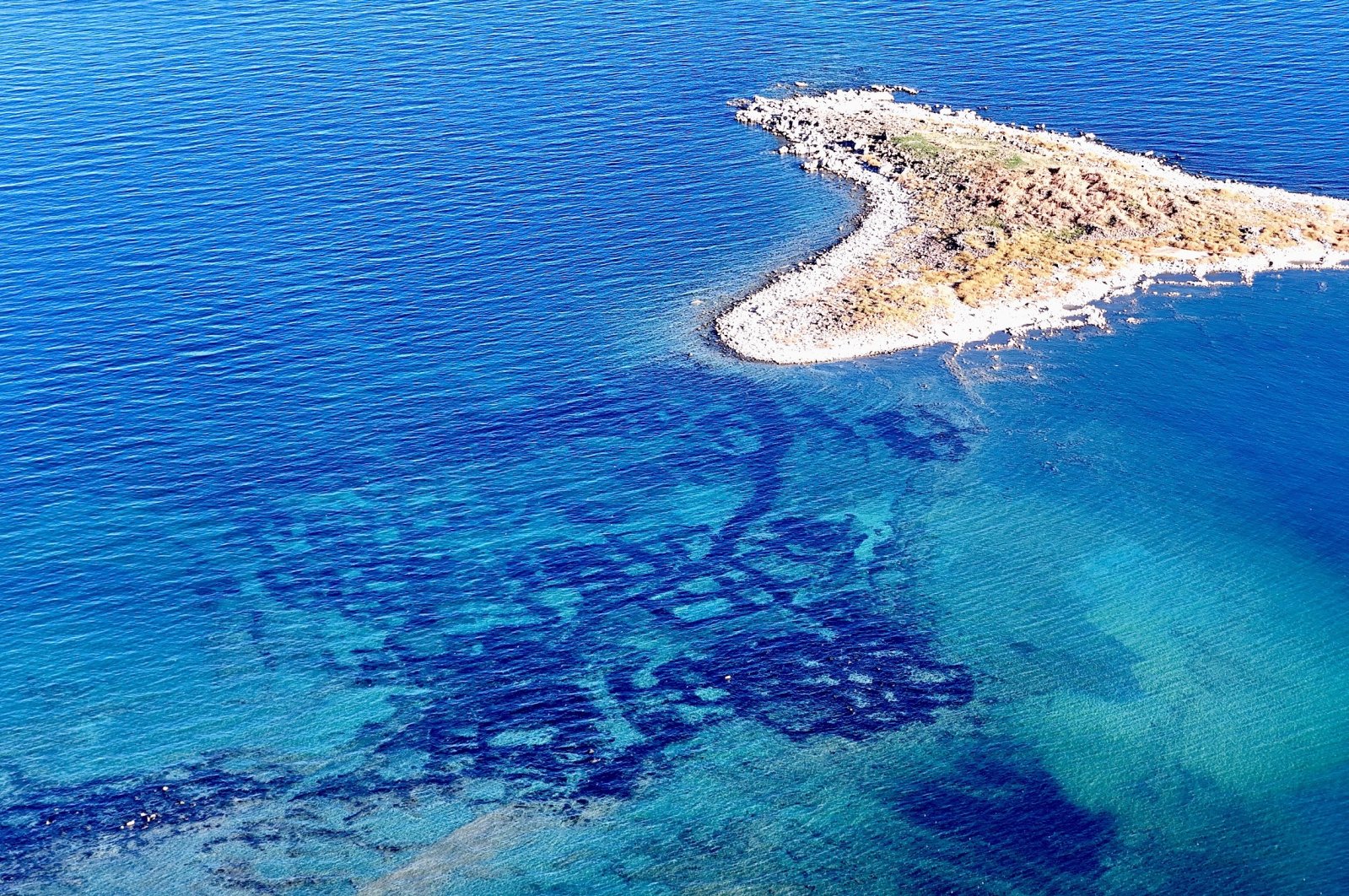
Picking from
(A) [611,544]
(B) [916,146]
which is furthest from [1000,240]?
(A) [611,544]

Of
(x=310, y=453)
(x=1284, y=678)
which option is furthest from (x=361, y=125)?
(x=1284, y=678)

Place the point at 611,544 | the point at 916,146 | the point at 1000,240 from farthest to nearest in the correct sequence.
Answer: the point at 916,146 < the point at 1000,240 < the point at 611,544

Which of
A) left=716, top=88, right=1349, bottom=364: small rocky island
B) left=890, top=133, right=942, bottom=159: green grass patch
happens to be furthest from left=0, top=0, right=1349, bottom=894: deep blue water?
left=890, top=133, right=942, bottom=159: green grass patch

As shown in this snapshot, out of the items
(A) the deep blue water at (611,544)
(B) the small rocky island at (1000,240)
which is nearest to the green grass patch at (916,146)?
(B) the small rocky island at (1000,240)

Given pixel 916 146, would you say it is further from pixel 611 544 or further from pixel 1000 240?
pixel 611 544

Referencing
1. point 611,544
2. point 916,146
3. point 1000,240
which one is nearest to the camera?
point 611,544

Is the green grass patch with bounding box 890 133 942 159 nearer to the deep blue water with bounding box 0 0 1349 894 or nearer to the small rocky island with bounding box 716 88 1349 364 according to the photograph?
the small rocky island with bounding box 716 88 1349 364
